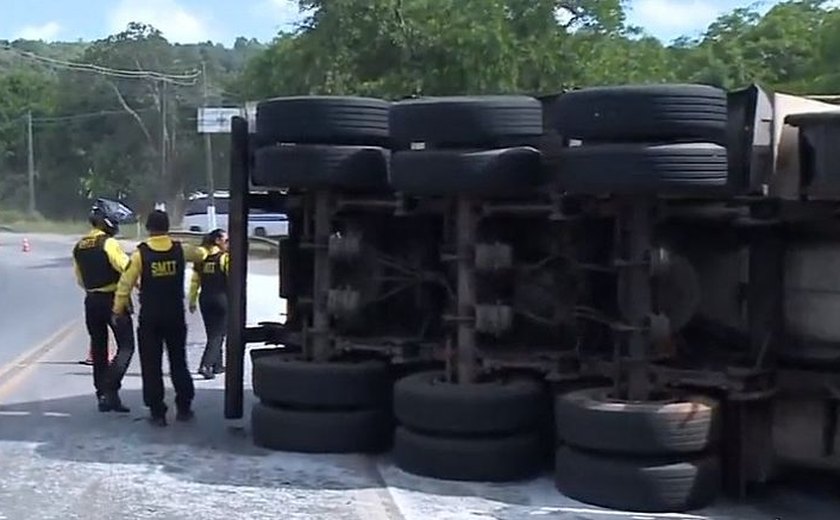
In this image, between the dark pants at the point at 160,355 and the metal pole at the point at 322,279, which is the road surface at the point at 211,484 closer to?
the dark pants at the point at 160,355

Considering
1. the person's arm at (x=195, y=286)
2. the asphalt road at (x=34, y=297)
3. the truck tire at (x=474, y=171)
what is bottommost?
the asphalt road at (x=34, y=297)

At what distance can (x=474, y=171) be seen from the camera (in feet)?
29.6

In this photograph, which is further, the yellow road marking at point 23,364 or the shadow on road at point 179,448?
the yellow road marking at point 23,364

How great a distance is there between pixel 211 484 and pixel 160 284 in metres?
2.81

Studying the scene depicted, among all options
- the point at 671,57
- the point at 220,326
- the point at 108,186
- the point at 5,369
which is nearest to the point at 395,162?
the point at 220,326

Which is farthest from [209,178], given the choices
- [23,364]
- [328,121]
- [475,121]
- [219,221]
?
[475,121]

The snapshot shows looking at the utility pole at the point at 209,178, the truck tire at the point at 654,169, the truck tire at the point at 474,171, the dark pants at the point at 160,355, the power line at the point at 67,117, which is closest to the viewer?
the truck tire at the point at 654,169

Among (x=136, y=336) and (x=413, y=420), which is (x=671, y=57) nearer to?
(x=136, y=336)

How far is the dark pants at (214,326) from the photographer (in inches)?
575

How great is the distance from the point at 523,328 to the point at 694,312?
1.36m

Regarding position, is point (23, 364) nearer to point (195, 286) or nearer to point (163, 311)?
point (195, 286)

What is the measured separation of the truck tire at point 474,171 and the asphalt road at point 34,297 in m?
8.37

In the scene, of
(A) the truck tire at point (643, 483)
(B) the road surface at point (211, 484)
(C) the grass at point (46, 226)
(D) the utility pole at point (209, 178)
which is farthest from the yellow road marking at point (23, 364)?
(C) the grass at point (46, 226)

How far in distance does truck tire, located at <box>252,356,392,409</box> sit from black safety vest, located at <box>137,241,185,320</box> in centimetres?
163
